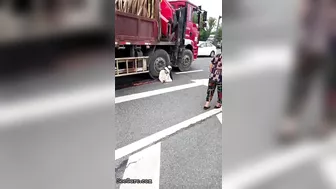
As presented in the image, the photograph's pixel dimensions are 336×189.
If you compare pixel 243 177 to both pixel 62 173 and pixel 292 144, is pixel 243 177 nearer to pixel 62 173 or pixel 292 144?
pixel 292 144

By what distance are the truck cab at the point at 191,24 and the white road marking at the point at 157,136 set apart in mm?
2612

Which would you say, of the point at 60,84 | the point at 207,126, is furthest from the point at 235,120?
the point at 207,126

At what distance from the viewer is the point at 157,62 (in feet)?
13.7

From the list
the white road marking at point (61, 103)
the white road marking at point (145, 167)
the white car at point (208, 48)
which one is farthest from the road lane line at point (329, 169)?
the white road marking at point (145, 167)

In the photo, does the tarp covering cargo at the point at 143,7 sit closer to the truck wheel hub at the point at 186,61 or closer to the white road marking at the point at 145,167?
the truck wheel hub at the point at 186,61

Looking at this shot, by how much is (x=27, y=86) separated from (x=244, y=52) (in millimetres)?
466

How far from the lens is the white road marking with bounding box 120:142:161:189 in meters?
1.26

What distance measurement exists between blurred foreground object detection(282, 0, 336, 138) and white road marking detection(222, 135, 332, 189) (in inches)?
2.6

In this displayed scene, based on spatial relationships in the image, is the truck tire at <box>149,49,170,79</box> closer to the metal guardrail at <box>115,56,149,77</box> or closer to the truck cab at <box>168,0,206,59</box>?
the metal guardrail at <box>115,56,149,77</box>

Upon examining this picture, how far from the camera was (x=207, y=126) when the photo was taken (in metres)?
2.20

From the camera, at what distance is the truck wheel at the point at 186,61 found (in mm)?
4828

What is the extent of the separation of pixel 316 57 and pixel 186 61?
14.4 feet

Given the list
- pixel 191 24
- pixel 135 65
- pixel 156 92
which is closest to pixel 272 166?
pixel 156 92

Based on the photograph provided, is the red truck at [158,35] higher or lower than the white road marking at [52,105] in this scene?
higher
